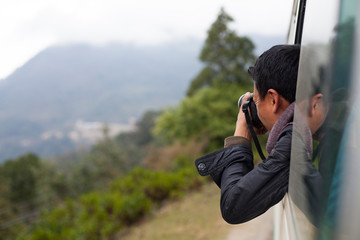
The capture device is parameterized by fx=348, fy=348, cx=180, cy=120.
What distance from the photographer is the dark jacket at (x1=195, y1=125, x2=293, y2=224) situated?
89cm

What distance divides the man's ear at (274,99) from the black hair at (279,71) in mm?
14

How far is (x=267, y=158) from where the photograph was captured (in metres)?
0.92

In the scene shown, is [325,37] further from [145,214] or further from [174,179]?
[174,179]

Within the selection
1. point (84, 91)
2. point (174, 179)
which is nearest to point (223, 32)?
point (174, 179)

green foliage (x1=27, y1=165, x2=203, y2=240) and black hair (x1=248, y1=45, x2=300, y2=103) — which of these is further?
green foliage (x1=27, y1=165, x2=203, y2=240)

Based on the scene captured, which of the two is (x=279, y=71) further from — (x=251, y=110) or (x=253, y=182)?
(x=253, y=182)

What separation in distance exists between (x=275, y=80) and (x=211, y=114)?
12284 mm

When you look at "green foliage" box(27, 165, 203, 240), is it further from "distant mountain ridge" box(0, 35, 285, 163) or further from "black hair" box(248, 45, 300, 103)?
"distant mountain ridge" box(0, 35, 285, 163)

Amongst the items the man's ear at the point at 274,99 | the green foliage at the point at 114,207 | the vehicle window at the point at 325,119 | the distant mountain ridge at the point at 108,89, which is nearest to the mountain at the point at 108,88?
the distant mountain ridge at the point at 108,89

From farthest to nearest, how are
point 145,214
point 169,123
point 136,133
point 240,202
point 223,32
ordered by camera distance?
1. point 136,133
2. point 169,123
3. point 223,32
4. point 145,214
5. point 240,202

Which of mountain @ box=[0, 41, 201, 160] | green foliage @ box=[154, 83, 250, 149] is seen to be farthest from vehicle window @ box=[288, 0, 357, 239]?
mountain @ box=[0, 41, 201, 160]

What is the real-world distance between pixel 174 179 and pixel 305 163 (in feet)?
24.8

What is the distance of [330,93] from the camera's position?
554mm

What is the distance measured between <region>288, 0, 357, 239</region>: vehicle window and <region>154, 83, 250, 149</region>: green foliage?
1151 cm
